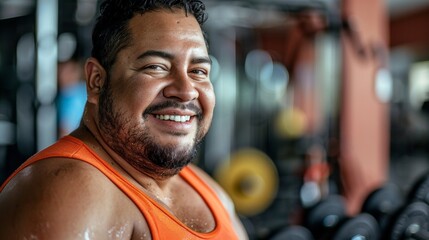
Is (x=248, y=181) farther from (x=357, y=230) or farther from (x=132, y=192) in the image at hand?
(x=132, y=192)

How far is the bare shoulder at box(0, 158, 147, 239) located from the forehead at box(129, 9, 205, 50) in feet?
0.61

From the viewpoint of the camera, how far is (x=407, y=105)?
275 inches

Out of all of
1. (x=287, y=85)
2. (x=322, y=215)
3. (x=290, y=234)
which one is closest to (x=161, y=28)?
(x=290, y=234)

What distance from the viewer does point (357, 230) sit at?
1.30m

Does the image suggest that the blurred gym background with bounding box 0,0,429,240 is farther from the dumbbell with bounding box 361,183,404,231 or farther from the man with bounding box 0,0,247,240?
the man with bounding box 0,0,247,240

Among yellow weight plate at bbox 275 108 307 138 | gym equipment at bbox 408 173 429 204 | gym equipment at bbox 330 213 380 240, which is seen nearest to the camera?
gym equipment at bbox 330 213 380 240

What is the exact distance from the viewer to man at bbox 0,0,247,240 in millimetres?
664

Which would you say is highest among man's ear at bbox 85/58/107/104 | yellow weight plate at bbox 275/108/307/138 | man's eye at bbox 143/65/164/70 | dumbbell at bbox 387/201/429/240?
man's eye at bbox 143/65/164/70

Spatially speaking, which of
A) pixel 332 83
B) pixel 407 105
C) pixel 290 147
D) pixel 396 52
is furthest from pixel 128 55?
pixel 396 52

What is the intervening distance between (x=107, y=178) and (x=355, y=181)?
204cm

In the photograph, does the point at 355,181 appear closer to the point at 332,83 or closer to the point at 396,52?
the point at 332,83

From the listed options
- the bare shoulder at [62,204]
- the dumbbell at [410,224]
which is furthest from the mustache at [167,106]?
the dumbbell at [410,224]

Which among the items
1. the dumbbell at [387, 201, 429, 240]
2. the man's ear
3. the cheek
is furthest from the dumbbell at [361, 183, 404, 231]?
the man's ear

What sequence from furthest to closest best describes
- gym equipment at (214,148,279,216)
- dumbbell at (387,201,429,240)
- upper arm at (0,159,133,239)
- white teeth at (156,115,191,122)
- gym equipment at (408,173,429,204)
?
1. gym equipment at (214,148,279,216)
2. gym equipment at (408,173,429,204)
3. dumbbell at (387,201,429,240)
4. white teeth at (156,115,191,122)
5. upper arm at (0,159,133,239)
